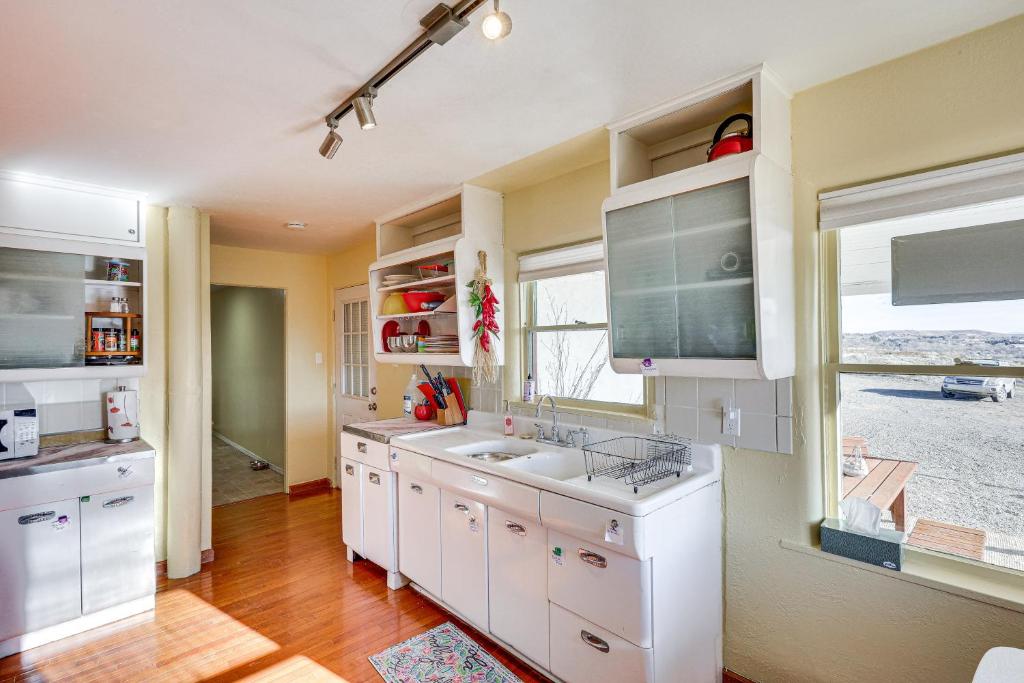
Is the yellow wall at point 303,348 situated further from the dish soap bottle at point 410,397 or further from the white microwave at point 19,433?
the white microwave at point 19,433

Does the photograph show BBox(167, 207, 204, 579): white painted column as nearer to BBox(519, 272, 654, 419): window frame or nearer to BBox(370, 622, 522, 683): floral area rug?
BBox(370, 622, 522, 683): floral area rug

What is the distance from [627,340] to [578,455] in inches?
27.9

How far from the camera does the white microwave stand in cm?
270

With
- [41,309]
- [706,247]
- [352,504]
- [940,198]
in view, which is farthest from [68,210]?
[940,198]

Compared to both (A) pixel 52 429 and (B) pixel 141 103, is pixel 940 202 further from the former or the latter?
(A) pixel 52 429

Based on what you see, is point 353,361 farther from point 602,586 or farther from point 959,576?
point 959,576

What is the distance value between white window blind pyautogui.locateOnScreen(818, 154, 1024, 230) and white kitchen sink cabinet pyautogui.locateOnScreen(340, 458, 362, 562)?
9.96ft

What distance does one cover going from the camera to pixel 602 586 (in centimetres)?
194

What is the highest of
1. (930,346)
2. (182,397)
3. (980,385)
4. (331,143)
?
(331,143)

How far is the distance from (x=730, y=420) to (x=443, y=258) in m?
2.31

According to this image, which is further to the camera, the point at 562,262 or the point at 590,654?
the point at 562,262

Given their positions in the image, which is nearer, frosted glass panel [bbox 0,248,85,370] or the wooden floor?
the wooden floor

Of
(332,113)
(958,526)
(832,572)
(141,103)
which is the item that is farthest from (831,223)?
(141,103)

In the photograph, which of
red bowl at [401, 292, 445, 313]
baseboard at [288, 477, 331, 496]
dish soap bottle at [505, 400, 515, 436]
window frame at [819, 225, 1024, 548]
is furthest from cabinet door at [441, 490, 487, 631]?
baseboard at [288, 477, 331, 496]
